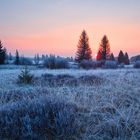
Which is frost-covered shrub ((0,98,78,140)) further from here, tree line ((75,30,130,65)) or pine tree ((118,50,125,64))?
pine tree ((118,50,125,64))

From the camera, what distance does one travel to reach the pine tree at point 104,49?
5819 centimetres

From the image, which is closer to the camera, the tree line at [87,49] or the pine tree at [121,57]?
the tree line at [87,49]

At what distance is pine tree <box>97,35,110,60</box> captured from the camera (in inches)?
2291

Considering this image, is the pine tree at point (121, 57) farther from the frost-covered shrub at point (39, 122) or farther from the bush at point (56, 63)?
the frost-covered shrub at point (39, 122)

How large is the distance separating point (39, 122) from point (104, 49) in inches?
2135

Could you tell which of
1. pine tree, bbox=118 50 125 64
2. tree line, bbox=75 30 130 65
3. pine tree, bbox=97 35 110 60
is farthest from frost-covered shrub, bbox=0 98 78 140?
pine tree, bbox=118 50 125 64

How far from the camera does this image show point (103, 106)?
5781 millimetres

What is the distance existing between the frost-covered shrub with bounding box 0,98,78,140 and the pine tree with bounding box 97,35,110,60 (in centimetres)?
5365

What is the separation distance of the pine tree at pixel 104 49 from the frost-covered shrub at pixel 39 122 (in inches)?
2112

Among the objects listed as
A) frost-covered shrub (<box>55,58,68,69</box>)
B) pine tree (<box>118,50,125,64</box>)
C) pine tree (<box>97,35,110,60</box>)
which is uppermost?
pine tree (<box>97,35,110,60</box>)

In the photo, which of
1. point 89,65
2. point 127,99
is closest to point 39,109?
point 127,99

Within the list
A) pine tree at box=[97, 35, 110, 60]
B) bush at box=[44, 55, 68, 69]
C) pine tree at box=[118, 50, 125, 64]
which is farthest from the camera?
pine tree at box=[118, 50, 125, 64]

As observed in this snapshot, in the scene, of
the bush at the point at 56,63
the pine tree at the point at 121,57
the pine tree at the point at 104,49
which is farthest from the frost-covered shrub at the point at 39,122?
the pine tree at the point at 121,57

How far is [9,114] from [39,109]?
56 centimetres
